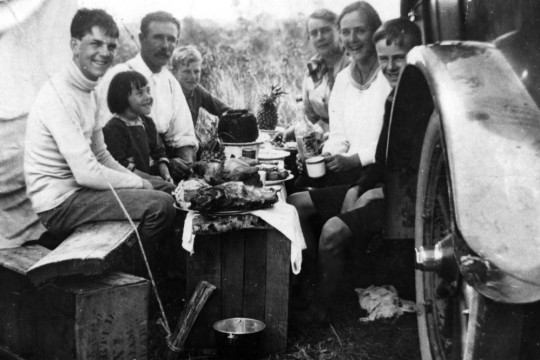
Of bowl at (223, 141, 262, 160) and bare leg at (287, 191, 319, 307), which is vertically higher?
bowl at (223, 141, 262, 160)

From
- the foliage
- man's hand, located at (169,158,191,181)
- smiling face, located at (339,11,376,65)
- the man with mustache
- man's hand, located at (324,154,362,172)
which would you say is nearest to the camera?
man's hand, located at (324,154,362,172)

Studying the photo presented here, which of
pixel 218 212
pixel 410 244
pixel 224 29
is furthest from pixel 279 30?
pixel 218 212

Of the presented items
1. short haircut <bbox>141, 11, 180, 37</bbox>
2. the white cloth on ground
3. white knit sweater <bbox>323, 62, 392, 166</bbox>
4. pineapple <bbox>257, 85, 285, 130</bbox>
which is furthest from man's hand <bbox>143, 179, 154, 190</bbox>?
pineapple <bbox>257, 85, 285, 130</bbox>

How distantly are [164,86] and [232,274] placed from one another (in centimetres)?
264

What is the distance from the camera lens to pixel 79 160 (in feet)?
10.8

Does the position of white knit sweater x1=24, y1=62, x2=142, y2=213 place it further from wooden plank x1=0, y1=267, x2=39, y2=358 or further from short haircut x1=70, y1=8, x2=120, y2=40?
wooden plank x1=0, y1=267, x2=39, y2=358

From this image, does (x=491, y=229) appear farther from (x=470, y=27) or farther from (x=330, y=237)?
(x=330, y=237)

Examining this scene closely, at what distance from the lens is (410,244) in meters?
4.02

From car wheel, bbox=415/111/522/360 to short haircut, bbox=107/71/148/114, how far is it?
2503 mm

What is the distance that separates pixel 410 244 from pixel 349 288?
526 mm

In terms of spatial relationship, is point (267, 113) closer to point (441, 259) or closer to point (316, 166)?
point (316, 166)

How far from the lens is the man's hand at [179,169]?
15.1 feet

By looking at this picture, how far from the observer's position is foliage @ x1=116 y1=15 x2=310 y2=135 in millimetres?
7852

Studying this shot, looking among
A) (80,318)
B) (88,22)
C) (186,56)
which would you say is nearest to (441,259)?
(80,318)
